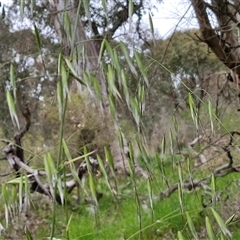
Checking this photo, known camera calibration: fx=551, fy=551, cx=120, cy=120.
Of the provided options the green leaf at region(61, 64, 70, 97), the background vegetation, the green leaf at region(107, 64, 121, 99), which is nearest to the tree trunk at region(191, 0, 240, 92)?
the background vegetation

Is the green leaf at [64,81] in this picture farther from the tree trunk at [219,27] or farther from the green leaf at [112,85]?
the tree trunk at [219,27]

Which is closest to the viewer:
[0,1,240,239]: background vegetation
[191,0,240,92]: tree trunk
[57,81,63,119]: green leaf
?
[57,81,63,119]: green leaf

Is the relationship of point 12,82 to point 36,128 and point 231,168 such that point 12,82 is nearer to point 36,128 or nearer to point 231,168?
point 231,168

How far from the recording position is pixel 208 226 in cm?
166

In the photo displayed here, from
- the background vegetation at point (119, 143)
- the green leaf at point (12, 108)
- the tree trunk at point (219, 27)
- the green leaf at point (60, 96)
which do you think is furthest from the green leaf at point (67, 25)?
the tree trunk at point (219, 27)

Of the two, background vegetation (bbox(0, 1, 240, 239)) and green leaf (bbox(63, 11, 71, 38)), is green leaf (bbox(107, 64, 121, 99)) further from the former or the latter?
green leaf (bbox(63, 11, 71, 38))

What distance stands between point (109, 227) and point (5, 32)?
12.8 meters

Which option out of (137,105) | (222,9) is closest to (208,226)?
(137,105)

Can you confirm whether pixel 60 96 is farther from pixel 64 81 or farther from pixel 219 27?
pixel 219 27

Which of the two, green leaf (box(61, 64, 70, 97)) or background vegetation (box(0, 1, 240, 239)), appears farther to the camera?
background vegetation (box(0, 1, 240, 239))

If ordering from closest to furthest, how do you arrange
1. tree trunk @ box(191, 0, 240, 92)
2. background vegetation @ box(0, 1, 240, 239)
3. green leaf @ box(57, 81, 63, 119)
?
green leaf @ box(57, 81, 63, 119)
background vegetation @ box(0, 1, 240, 239)
tree trunk @ box(191, 0, 240, 92)

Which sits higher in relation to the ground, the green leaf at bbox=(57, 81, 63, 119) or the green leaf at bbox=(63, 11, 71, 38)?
the green leaf at bbox=(63, 11, 71, 38)

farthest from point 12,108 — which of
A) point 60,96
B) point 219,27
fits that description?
point 219,27

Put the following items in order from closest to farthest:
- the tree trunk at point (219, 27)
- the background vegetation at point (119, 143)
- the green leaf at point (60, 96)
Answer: the green leaf at point (60, 96), the background vegetation at point (119, 143), the tree trunk at point (219, 27)
